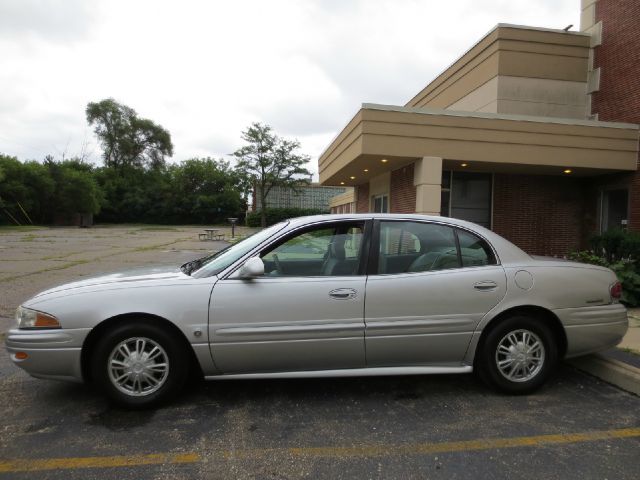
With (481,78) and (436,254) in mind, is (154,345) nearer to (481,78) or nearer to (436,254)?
(436,254)

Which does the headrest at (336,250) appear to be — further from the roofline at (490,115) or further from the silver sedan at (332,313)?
the roofline at (490,115)

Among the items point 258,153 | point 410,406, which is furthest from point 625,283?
point 258,153

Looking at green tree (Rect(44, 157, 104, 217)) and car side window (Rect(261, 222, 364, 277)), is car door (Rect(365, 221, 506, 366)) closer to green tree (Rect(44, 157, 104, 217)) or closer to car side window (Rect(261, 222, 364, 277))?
car side window (Rect(261, 222, 364, 277))

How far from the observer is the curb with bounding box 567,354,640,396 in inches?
151

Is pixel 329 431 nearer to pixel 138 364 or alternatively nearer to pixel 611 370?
pixel 138 364

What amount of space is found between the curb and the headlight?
4.69 metres

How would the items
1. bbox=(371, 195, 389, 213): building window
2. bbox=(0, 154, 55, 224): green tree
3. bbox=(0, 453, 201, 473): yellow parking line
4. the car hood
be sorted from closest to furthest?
1. bbox=(0, 453, 201, 473): yellow parking line
2. the car hood
3. bbox=(371, 195, 389, 213): building window
4. bbox=(0, 154, 55, 224): green tree

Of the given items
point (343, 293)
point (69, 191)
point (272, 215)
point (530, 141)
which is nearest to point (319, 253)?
point (343, 293)

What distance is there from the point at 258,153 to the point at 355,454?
52428 millimetres

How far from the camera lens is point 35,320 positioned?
130 inches

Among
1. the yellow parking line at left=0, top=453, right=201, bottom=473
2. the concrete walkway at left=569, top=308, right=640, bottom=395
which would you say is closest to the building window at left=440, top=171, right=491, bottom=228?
the concrete walkway at left=569, top=308, right=640, bottom=395

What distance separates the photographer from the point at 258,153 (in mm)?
53312

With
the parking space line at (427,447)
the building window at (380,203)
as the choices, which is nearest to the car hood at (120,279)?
the parking space line at (427,447)

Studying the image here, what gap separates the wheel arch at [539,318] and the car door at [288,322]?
1.04 metres
